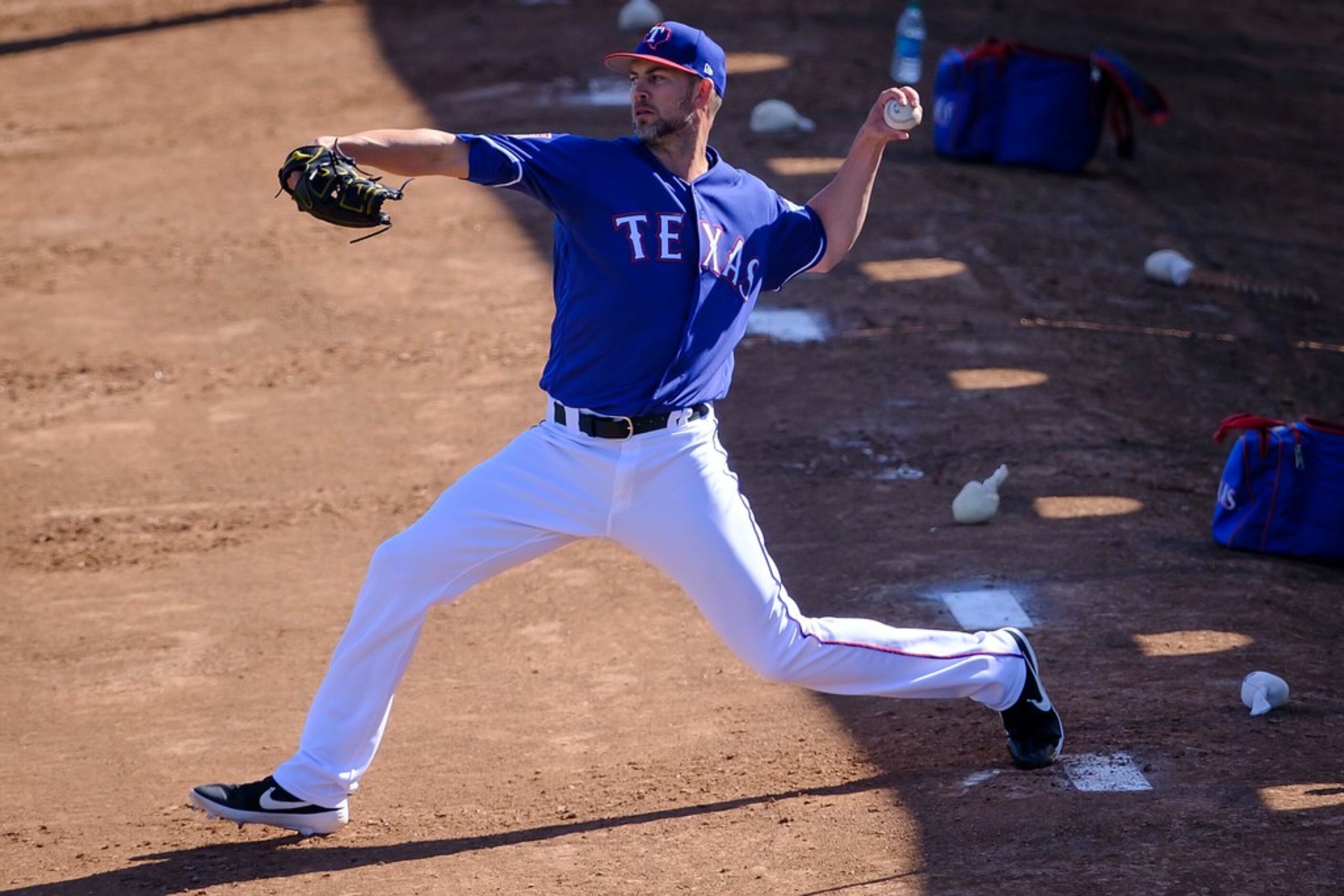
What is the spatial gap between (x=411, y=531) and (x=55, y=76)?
31.5 feet

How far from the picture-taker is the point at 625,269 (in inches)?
157

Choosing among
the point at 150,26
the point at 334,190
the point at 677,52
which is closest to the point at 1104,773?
the point at 677,52

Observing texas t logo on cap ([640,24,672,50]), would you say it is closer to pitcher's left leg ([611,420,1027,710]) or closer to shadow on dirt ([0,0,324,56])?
pitcher's left leg ([611,420,1027,710])

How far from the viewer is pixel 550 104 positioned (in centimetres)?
1112

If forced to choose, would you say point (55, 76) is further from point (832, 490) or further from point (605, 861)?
point (605, 861)

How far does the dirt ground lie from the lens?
433cm

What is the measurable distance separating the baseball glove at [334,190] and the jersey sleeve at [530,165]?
0.24m

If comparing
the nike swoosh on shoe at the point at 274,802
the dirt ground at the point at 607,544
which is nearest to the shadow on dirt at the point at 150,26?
the dirt ground at the point at 607,544

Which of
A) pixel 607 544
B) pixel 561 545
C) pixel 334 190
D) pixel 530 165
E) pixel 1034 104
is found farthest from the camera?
pixel 1034 104

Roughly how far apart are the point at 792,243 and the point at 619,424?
2.30 ft

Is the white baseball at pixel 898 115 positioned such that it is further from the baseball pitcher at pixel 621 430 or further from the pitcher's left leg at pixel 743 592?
the pitcher's left leg at pixel 743 592

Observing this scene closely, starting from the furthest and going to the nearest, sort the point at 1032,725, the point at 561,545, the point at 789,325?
the point at 789,325
the point at 1032,725
the point at 561,545

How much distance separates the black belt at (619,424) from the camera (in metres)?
4.02

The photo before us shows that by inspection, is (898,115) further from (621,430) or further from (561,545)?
(561,545)
